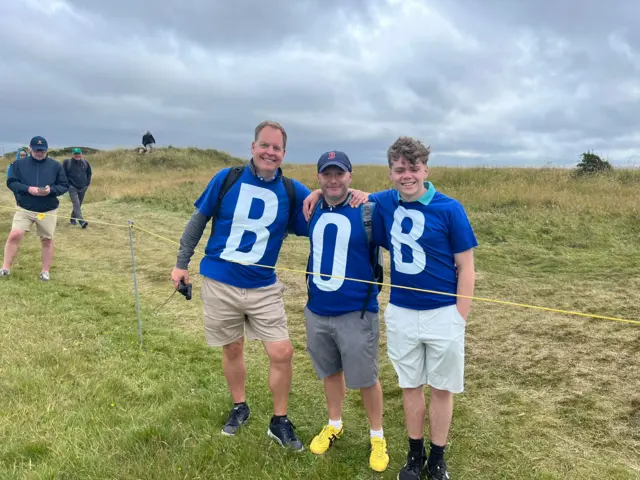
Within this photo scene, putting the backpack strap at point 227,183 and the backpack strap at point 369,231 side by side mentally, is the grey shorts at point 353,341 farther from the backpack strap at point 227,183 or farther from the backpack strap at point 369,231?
the backpack strap at point 227,183

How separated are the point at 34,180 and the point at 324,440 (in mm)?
6200

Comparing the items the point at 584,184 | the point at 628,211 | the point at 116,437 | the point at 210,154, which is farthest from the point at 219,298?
the point at 210,154

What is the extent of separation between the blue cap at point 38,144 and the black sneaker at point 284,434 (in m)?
5.97

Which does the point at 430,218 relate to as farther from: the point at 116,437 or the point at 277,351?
the point at 116,437

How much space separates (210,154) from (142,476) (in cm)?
3846

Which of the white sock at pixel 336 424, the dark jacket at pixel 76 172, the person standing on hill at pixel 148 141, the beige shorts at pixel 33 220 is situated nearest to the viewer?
the white sock at pixel 336 424

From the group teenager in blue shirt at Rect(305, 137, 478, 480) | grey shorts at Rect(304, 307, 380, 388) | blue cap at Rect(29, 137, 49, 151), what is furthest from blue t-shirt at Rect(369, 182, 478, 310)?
blue cap at Rect(29, 137, 49, 151)

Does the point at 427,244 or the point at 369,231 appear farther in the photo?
the point at 369,231

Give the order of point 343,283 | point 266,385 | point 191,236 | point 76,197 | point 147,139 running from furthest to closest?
1. point 147,139
2. point 76,197
3. point 266,385
4. point 191,236
5. point 343,283

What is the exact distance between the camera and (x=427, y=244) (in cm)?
254

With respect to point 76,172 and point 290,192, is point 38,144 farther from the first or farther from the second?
point 76,172

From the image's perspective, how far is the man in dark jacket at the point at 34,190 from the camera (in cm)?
673

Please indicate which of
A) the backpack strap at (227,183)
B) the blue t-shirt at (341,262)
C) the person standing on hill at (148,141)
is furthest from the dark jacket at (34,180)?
the person standing on hill at (148,141)

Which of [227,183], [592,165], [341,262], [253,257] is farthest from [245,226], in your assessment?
[592,165]
